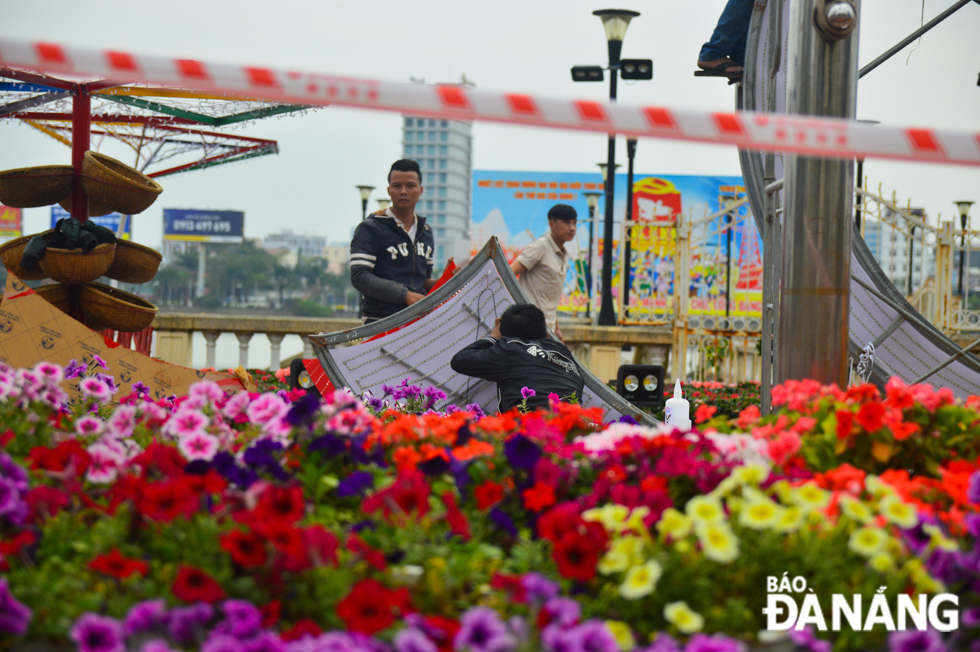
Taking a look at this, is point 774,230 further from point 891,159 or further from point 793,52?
point 891,159

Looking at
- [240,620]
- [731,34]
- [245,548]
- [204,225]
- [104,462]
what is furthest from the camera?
[204,225]

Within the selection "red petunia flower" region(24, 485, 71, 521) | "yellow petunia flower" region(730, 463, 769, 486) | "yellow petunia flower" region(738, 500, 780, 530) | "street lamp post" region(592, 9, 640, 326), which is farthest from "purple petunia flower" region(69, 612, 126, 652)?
"street lamp post" region(592, 9, 640, 326)

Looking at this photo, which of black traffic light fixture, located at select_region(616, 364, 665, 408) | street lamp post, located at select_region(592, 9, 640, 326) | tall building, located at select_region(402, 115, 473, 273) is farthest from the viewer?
tall building, located at select_region(402, 115, 473, 273)

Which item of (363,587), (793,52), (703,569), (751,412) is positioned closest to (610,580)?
(703,569)

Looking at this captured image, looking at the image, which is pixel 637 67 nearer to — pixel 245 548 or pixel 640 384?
pixel 640 384

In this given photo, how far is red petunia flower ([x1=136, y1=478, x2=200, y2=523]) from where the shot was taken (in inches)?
62.7

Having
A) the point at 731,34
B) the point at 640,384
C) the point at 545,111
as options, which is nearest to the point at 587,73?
the point at 731,34

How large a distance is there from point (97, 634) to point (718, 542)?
109 cm

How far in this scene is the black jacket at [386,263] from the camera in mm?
5055

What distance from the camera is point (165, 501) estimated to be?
1632 mm

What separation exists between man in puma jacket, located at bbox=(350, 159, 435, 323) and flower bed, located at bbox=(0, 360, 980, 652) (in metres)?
2.85

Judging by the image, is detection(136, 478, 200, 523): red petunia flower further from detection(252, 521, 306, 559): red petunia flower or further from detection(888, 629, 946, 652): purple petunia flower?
detection(888, 629, 946, 652): purple petunia flower

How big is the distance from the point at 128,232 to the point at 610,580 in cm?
1977

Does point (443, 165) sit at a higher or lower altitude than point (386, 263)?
higher
